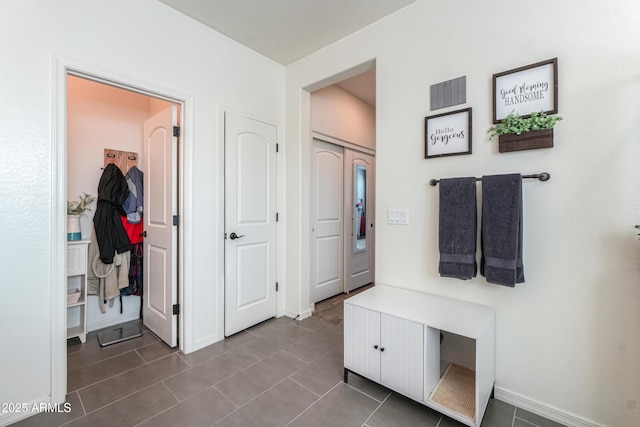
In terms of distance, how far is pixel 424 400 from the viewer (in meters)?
1.60

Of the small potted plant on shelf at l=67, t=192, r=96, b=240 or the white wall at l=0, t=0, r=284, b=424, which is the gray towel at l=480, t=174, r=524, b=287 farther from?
the small potted plant on shelf at l=67, t=192, r=96, b=240

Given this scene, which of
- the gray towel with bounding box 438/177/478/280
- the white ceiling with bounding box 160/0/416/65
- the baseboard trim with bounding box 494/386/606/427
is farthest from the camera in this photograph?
the white ceiling with bounding box 160/0/416/65

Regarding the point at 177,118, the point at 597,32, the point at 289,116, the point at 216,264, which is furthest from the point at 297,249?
the point at 597,32

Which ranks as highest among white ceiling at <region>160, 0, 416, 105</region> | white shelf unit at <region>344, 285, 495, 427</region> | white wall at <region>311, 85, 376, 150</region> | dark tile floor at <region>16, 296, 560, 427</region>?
white ceiling at <region>160, 0, 416, 105</region>

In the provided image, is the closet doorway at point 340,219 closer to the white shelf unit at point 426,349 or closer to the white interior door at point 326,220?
the white interior door at point 326,220

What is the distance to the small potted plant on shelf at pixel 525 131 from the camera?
5.19 feet

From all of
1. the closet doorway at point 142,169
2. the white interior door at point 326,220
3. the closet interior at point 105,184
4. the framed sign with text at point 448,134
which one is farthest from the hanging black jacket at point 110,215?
the framed sign with text at point 448,134

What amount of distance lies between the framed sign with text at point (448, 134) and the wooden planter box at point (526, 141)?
0.21 meters

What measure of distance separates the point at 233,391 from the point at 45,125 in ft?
6.52

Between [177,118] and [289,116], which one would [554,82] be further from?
[177,118]

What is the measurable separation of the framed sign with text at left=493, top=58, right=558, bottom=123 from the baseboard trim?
1668 millimetres

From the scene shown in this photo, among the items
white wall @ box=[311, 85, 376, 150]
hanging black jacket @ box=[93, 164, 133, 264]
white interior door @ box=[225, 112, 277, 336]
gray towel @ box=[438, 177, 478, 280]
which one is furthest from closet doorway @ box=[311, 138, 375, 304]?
hanging black jacket @ box=[93, 164, 133, 264]

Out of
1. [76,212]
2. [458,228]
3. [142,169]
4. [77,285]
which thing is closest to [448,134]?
[458,228]

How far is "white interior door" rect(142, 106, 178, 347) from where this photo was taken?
242cm
